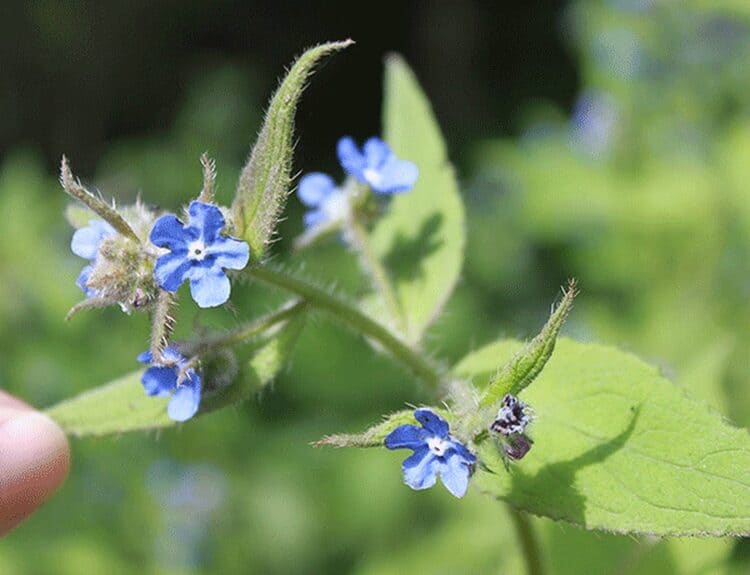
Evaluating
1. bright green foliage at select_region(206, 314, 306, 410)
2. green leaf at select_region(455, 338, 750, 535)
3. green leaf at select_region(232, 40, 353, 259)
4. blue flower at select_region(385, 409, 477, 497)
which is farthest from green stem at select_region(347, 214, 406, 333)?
blue flower at select_region(385, 409, 477, 497)

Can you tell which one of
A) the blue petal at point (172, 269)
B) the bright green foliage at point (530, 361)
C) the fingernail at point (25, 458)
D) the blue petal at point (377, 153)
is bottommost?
the bright green foliage at point (530, 361)

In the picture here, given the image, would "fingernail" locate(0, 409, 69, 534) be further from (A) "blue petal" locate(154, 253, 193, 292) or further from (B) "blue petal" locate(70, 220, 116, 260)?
(A) "blue petal" locate(154, 253, 193, 292)

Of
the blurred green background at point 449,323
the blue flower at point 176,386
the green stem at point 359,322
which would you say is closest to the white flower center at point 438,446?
the green stem at point 359,322

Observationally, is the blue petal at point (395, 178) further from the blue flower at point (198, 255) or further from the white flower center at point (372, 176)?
the blue flower at point (198, 255)

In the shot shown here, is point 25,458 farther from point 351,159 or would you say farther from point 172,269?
point 351,159

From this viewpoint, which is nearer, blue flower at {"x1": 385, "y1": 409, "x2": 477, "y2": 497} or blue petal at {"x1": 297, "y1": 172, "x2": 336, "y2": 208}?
blue flower at {"x1": 385, "y1": 409, "x2": 477, "y2": 497}

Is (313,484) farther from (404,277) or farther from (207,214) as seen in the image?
(207,214)

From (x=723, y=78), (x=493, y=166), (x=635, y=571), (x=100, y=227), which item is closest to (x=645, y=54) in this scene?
(x=723, y=78)

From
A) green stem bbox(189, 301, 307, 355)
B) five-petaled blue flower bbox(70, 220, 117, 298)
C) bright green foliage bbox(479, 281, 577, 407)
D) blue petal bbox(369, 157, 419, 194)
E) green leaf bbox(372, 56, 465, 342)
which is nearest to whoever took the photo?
bright green foliage bbox(479, 281, 577, 407)
